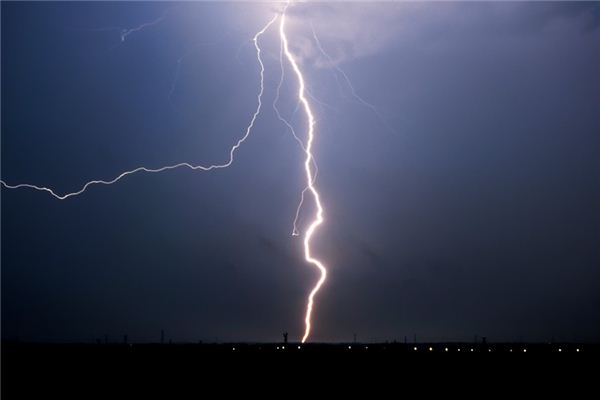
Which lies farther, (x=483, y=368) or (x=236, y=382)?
(x=483, y=368)

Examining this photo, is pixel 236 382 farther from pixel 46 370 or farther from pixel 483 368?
pixel 483 368

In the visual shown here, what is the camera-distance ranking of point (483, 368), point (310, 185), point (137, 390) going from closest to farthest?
point (137, 390) < point (483, 368) < point (310, 185)

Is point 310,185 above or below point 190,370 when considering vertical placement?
above

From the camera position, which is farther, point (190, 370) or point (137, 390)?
point (190, 370)

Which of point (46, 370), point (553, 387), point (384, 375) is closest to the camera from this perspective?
point (553, 387)

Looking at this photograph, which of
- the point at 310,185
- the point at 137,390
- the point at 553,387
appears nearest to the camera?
the point at 137,390

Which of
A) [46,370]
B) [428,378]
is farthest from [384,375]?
[46,370]

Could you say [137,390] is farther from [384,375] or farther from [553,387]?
[553,387]

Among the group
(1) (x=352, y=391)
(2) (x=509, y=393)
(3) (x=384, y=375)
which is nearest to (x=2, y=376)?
(1) (x=352, y=391)

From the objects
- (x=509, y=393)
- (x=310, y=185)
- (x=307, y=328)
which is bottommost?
(x=509, y=393)
